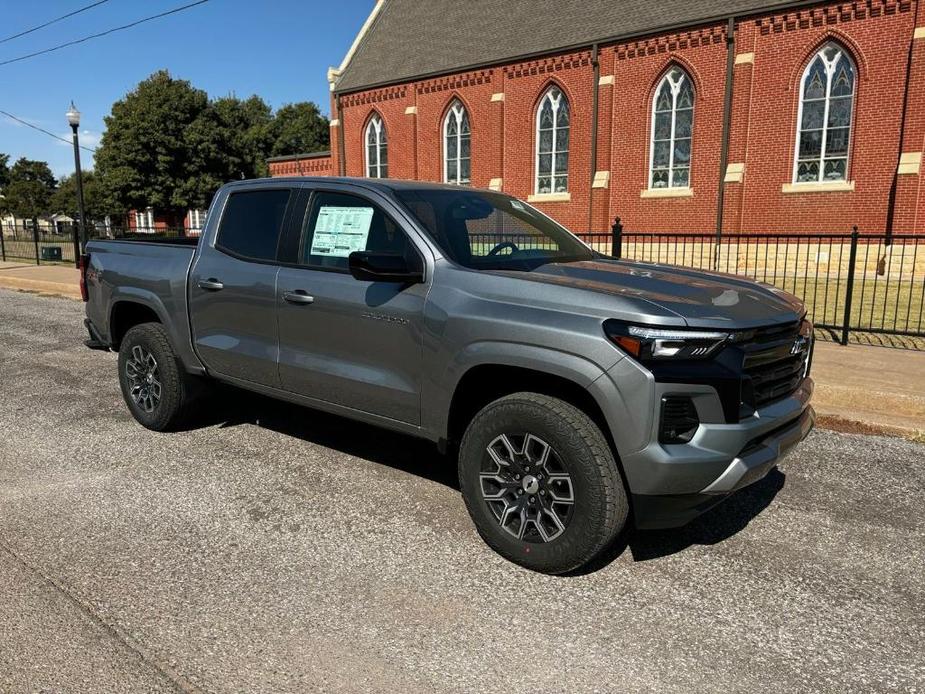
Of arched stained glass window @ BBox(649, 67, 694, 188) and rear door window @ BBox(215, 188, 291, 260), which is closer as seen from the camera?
rear door window @ BBox(215, 188, 291, 260)

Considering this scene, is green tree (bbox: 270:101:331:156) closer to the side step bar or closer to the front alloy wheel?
the side step bar

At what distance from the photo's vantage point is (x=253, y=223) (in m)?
4.87

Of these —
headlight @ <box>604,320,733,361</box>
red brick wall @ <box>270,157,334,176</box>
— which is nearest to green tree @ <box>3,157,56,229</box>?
red brick wall @ <box>270,157,334,176</box>

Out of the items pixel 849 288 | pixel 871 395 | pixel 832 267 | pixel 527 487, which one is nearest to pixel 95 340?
pixel 527 487

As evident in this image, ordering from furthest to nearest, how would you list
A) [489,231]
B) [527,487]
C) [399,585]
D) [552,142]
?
[552,142] → [489,231] → [527,487] → [399,585]

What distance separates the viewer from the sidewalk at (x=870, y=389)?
585cm

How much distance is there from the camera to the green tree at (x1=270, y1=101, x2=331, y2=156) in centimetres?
6900

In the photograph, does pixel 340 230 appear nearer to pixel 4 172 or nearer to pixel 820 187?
pixel 820 187

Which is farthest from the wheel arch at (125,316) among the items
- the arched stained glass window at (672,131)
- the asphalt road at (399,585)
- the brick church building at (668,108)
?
the arched stained glass window at (672,131)

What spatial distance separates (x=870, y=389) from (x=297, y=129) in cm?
6986

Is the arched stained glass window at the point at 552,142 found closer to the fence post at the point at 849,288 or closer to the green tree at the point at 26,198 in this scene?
the fence post at the point at 849,288

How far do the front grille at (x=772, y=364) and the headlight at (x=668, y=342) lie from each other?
0.22 metres

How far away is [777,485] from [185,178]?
171ft

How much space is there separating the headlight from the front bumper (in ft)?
1.69
